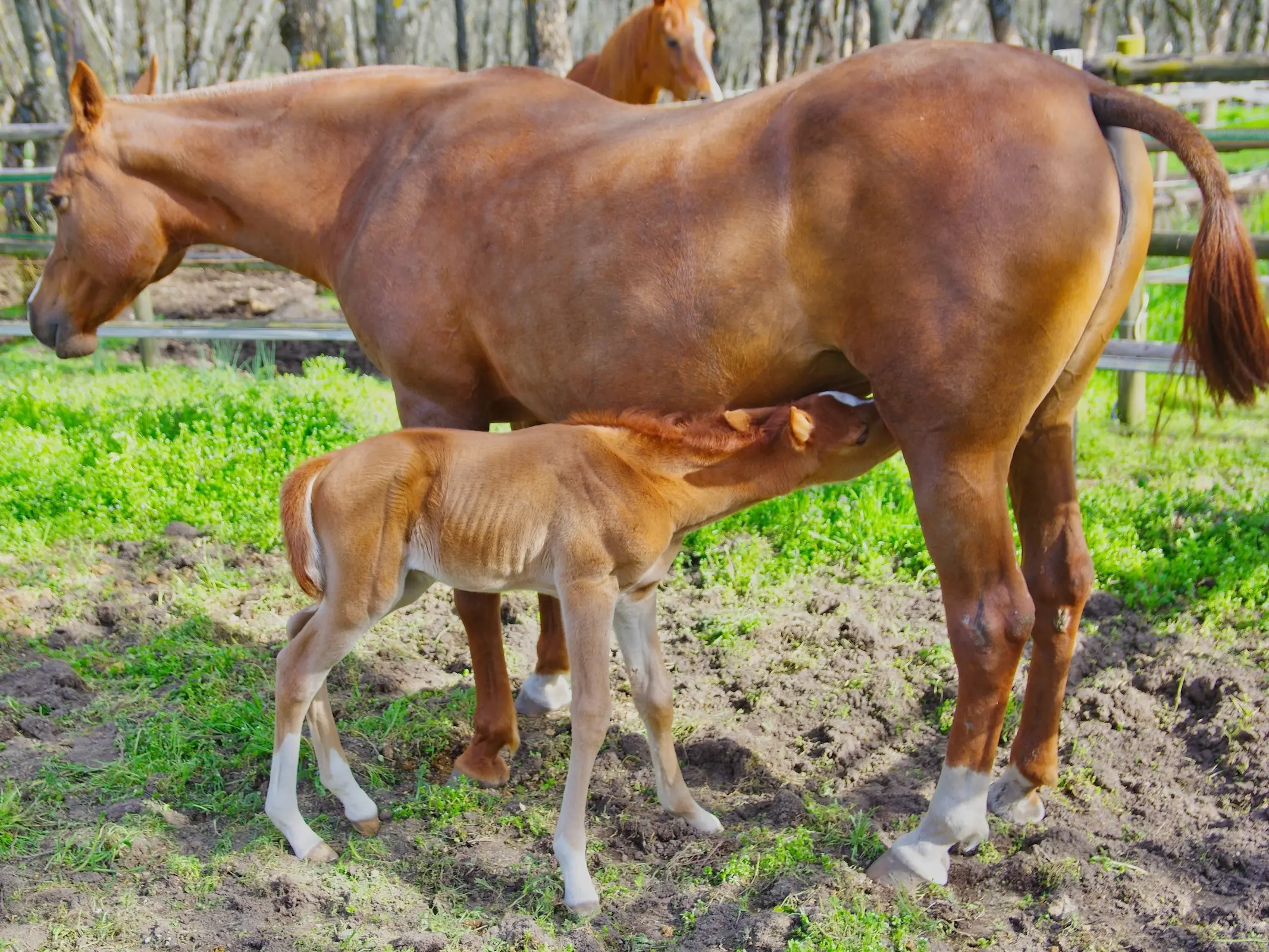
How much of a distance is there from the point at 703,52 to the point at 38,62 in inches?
306

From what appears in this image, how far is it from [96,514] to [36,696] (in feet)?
5.53

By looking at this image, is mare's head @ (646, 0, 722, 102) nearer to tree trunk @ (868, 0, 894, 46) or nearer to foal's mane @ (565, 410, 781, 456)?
tree trunk @ (868, 0, 894, 46)

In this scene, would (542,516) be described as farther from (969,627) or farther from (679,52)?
(679,52)

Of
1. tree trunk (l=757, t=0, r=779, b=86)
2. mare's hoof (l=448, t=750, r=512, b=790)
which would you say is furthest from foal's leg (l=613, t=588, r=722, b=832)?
tree trunk (l=757, t=0, r=779, b=86)

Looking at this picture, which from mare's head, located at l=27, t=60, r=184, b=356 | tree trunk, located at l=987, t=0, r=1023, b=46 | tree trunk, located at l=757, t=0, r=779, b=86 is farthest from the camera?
tree trunk, located at l=757, t=0, r=779, b=86

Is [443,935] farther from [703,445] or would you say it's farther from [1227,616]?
[1227,616]

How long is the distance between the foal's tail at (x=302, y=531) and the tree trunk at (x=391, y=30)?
778 centimetres

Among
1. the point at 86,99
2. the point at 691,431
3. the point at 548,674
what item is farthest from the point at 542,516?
the point at 86,99

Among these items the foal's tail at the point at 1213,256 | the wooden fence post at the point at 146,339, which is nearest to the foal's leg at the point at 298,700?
the foal's tail at the point at 1213,256

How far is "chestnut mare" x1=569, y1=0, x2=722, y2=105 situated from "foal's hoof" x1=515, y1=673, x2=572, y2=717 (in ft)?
14.8

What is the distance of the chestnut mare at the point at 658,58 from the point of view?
24.3 ft

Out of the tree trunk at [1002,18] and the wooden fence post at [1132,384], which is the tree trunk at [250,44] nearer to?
the tree trunk at [1002,18]

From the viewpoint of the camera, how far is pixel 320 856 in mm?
3238

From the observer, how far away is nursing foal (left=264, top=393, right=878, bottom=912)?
3102 mm
